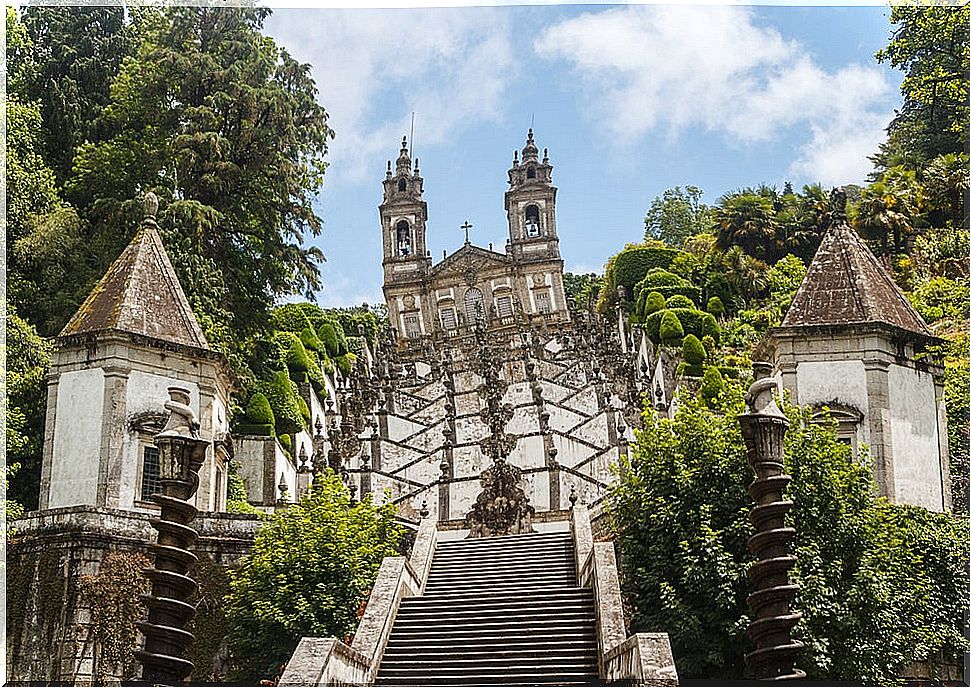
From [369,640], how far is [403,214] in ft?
166

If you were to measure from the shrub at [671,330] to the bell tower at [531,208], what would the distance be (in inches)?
997

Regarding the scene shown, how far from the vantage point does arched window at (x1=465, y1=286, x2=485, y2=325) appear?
5712cm

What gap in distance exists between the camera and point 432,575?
16062 mm

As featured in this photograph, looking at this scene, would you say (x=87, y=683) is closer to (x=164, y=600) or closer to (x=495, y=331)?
(x=164, y=600)

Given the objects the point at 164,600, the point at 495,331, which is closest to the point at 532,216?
the point at 495,331

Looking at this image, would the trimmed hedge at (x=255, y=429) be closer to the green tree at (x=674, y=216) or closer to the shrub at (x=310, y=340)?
the shrub at (x=310, y=340)

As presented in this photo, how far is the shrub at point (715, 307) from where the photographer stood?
113ft

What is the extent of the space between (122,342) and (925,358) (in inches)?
552

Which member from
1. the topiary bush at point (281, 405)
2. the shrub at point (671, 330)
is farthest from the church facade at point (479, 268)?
the topiary bush at point (281, 405)

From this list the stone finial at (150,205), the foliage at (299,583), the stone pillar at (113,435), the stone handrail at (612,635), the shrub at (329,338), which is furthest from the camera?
the shrub at (329,338)

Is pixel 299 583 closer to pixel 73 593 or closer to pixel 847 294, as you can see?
pixel 73 593

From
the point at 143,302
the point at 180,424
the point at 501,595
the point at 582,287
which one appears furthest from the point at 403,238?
the point at 180,424

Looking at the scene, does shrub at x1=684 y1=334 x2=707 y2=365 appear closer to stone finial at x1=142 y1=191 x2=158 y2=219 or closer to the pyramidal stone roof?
the pyramidal stone roof

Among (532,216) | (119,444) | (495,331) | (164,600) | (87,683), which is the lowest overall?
(87,683)
